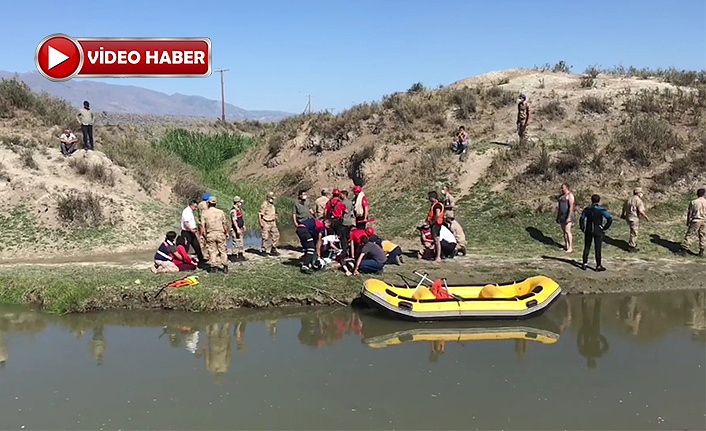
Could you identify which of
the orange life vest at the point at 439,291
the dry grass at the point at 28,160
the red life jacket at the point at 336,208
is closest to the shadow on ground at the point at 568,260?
the orange life vest at the point at 439,291

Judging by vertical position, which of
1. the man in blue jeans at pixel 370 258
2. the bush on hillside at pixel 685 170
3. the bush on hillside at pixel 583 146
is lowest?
the man in blue jeans at pixel 370 258

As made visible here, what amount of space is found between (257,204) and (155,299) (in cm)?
1348

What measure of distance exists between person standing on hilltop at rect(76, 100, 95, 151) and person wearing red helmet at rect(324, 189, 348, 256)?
468 inches

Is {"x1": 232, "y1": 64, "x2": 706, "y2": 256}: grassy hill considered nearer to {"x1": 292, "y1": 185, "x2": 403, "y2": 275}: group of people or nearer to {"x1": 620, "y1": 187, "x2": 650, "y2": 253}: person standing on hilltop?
{"x1": 620, "y1": 187, "x2": 650, "y2": 253}: person standing on hilltop

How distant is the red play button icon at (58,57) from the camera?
10.6 metres

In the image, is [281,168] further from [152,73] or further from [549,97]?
[152,73]

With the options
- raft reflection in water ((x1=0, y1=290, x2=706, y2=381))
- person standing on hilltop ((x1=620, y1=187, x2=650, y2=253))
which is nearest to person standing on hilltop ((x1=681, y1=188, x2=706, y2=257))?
person standing on hilltop ((x1=620, y1=187, x2=650, y2=253))

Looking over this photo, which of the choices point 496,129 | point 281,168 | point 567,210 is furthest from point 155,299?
point 281,168

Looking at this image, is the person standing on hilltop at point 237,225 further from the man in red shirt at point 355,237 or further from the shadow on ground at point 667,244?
the shadow on ground at point 667,244

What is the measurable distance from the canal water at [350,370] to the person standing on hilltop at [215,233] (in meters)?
1.84

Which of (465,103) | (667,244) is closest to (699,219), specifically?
(667,244)

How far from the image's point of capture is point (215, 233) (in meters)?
13.1

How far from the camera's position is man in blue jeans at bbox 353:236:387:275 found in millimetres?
13227

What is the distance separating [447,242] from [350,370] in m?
6.45
